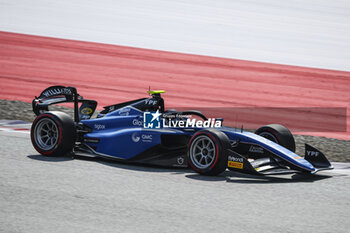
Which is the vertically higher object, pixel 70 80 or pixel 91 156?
pixel 70 80

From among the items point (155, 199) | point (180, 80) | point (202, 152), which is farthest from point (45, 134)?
point (180, 80)

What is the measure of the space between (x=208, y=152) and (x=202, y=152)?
0.09m

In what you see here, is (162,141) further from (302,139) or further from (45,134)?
(302,139)

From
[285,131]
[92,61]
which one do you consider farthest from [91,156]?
[92,61]

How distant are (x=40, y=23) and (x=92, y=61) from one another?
24.6 ft

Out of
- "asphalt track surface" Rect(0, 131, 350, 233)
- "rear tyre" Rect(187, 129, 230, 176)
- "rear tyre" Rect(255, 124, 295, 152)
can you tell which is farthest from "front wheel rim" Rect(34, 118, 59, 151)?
"rear tyre" Rect(255, 124, 295, 152)

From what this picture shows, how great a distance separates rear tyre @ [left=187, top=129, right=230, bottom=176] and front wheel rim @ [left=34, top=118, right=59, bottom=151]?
207cm

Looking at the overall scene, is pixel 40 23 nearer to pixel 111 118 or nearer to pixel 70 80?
pixel 70 80

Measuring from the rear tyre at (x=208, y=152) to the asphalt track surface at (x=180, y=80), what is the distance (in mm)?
4856

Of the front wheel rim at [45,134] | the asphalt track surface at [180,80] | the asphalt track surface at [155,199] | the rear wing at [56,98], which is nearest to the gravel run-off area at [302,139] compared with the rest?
the asphalt track surface at [180,80]

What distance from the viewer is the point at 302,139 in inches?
410

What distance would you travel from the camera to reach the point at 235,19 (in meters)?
27.9

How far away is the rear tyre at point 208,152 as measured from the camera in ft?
22.2

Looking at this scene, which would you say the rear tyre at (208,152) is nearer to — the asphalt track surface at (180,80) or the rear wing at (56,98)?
the rear wing at (56,98)
